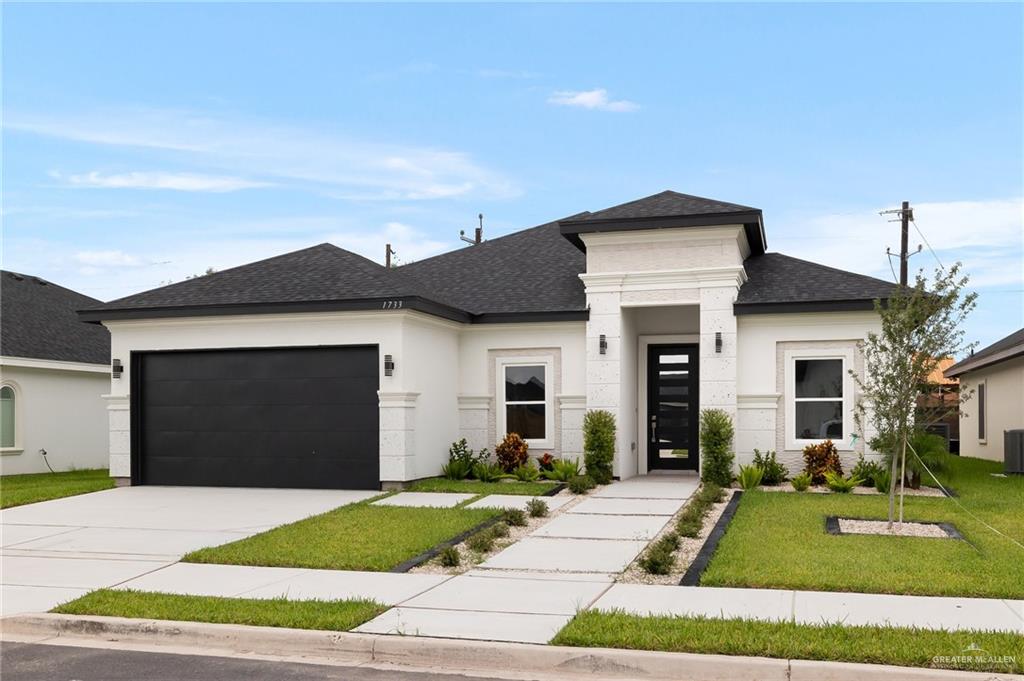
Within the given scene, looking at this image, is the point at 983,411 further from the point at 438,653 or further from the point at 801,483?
the point at 438,653

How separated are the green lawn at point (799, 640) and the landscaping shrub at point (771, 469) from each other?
9.53m

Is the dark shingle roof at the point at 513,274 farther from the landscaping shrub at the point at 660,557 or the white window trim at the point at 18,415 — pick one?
the white window trim at the point at 18,415

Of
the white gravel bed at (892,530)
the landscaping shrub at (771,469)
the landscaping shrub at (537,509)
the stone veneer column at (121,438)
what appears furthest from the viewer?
the stone veneer column at (121,438)

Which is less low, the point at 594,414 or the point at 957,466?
the point at 594,414

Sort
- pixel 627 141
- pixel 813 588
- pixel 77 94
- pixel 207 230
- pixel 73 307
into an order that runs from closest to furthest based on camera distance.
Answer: pixel 813 588, pixel 77 94, pixel 627 141, pixel 73 307, pixel 207 230

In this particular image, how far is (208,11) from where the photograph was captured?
1570 cm

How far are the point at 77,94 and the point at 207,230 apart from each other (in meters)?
16.9

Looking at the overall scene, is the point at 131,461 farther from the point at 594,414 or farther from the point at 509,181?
the point at 509,181

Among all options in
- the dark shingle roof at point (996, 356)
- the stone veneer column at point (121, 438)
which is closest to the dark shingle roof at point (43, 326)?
the stone veneer column at point (121, 438)

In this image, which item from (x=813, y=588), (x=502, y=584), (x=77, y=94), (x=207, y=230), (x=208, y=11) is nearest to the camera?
(x=813, y=588)

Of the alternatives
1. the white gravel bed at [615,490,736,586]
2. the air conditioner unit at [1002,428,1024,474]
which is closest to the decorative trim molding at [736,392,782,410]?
the white gravel bed at [615,490,736,586]

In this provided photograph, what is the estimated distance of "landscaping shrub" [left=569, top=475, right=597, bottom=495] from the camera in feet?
50.1

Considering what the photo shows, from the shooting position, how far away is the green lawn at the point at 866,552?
8383mm

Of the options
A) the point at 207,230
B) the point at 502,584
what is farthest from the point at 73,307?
the point at 502,584
